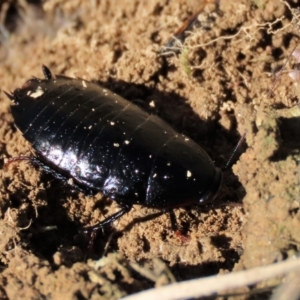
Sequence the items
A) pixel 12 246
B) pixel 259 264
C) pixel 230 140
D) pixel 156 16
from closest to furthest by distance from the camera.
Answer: pixel 259 264 < pixel 12 246 < pixel 230 140 < pixel 156 16

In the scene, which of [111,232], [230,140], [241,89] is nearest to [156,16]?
[241,89]

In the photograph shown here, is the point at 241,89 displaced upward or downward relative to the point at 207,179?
upward

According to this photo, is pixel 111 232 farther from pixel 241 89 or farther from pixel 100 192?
pixel 241 89

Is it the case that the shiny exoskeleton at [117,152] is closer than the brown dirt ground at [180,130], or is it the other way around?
the brown dirt ground at [180,130]

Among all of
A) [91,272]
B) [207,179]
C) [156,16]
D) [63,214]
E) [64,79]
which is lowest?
[91,272]

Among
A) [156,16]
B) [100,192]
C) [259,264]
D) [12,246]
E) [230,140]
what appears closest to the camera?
[259,264]

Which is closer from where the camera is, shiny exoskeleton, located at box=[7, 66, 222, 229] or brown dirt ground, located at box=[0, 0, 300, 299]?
brown dirt ground, located at box=[0, 0, 300, 299]
